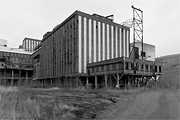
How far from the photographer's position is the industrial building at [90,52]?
139 ft

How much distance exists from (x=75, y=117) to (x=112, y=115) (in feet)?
8.83

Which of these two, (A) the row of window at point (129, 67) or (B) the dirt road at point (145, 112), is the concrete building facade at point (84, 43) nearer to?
(A) the row of window at point (129, 67)

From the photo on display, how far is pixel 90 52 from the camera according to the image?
158ft

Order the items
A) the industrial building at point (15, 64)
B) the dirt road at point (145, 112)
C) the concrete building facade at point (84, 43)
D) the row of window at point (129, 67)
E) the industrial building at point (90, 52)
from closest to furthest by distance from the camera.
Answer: the dirt road at point (145, 112) < the row of window at point (129, 67) < the industrial building at point (90, 52) < the concrete building facade at point (84, 43) < the industrial building at point (15, 64)

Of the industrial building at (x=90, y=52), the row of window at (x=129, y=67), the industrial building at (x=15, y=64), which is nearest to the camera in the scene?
the row of window at (x=129, y=67)

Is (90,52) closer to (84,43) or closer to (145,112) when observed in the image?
(84,43)

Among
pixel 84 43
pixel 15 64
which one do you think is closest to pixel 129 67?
pixel 84 43

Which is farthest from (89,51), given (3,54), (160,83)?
(3,54)

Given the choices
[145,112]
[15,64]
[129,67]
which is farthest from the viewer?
[15,64]

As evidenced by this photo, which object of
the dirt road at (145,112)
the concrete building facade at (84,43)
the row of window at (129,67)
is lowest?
the dirt road at (145,112)

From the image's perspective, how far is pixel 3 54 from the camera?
88438 mm

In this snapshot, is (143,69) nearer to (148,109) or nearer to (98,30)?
(98,30)

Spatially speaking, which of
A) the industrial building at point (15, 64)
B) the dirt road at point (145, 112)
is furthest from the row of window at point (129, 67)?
the industrial building at point (15, 64)

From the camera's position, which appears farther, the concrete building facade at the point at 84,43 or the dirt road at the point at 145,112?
the concrete building facade at the point at 84,43
